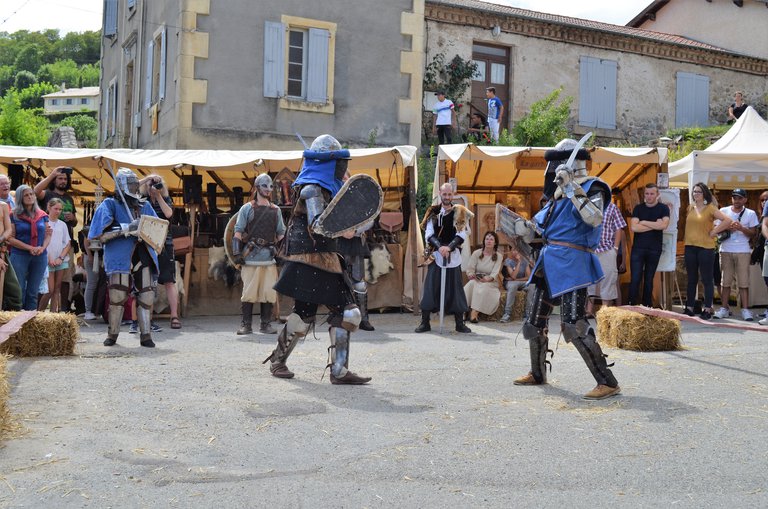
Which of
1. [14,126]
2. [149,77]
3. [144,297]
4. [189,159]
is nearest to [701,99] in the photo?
[149,77]

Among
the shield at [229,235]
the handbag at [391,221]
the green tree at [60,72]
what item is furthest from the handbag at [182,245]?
the green tree at [60,72]

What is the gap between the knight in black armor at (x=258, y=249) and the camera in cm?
1020

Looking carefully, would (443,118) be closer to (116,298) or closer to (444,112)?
(444,112)

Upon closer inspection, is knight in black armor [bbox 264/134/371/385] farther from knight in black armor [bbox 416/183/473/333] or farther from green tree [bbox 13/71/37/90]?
green tree [bbox 13/71/37/90]

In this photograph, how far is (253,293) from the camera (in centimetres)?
1020

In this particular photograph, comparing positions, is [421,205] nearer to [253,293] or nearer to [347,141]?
[347,141]

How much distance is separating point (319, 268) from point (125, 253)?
2.82m

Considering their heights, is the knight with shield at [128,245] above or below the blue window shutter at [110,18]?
below

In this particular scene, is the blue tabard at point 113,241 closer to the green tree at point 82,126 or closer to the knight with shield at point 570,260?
the knight with shield at point 570,260

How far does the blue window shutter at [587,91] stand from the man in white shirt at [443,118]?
4.75m

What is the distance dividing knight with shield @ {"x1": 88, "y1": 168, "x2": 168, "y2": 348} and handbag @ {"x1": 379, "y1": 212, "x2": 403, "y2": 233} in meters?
4.27

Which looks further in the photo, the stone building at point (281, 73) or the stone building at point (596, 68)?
the stone building at point (596, 68)

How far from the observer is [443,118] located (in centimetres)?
1866

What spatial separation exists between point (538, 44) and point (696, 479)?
61.8ft
